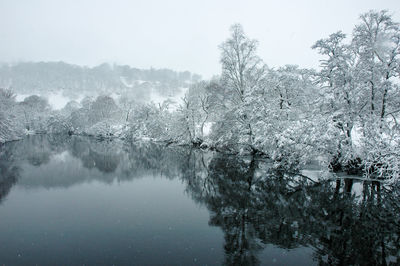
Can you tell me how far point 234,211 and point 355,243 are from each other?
4.61 metres

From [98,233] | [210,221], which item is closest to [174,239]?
[210,221]

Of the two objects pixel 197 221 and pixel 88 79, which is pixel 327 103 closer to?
pixel 197 221

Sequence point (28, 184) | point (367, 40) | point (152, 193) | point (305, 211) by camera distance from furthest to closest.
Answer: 1. point (367, 40)
2. point (28, 184)
3. point (152, 193)
4. point (305, 211)

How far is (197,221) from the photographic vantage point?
31.3ft

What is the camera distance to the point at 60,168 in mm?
21172

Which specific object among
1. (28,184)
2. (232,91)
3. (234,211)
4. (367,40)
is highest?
(367,40)

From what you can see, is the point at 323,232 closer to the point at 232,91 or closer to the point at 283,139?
the point at 283,139

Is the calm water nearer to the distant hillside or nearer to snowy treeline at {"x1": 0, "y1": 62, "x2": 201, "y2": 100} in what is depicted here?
snowy treeline at {"x1": 0, "y1": 62, "x2": 201, "y2": 100}

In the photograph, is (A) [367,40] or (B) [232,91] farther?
(B) [232,91]

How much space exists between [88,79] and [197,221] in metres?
166

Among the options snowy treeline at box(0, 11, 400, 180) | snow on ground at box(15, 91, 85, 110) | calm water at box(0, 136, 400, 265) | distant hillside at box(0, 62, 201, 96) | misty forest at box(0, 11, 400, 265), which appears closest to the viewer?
calm water at box(0, 136, 400, 265)

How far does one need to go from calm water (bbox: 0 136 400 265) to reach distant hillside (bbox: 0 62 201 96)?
115212mm

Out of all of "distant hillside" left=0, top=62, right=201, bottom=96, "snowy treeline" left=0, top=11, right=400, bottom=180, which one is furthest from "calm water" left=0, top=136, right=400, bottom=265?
"distant hillside" left=0, top=62, right=201, bottom=96

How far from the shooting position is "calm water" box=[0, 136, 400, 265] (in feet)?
22.8
